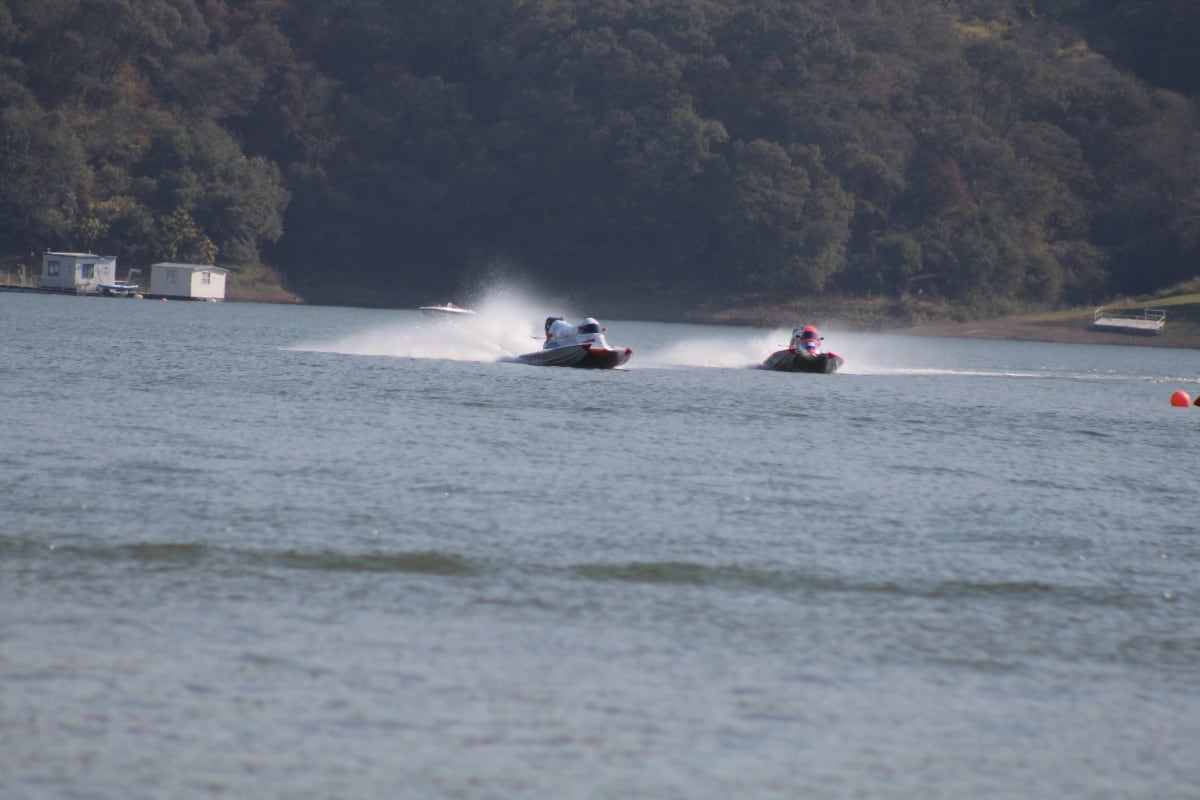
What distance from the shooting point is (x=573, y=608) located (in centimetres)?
1401

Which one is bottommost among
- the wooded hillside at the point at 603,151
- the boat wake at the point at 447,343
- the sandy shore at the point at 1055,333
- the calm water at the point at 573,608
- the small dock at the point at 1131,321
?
the calm water at the point at 573,608

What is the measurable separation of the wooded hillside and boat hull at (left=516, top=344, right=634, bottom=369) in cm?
6236

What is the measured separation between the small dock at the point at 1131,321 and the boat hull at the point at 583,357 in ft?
218

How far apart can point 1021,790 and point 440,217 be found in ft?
355

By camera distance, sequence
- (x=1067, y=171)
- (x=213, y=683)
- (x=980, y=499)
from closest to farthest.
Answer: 1. (x=213, y=683)
2. (x=980, y=499)
3. (x=1067, y=171)

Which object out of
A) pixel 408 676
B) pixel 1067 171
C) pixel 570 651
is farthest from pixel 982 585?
pixel 1067 171

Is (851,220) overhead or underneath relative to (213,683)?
overhead

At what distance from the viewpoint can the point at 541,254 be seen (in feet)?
380

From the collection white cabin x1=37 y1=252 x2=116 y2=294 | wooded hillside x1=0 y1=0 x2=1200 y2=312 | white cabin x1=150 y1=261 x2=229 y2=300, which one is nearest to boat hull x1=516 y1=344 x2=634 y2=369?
wooded hillside x1=0 y1=0 x2=1200 y2=312

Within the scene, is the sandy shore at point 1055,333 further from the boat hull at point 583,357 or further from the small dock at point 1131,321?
the boat hull at point 583,357

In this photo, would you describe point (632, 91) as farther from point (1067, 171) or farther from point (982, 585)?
point (982, 585)

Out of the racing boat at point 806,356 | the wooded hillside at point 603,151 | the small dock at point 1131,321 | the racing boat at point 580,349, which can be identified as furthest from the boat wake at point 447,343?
the small dock at point 1131,321

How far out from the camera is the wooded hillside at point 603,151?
10919cm

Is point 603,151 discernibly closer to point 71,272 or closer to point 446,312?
point 446,312
